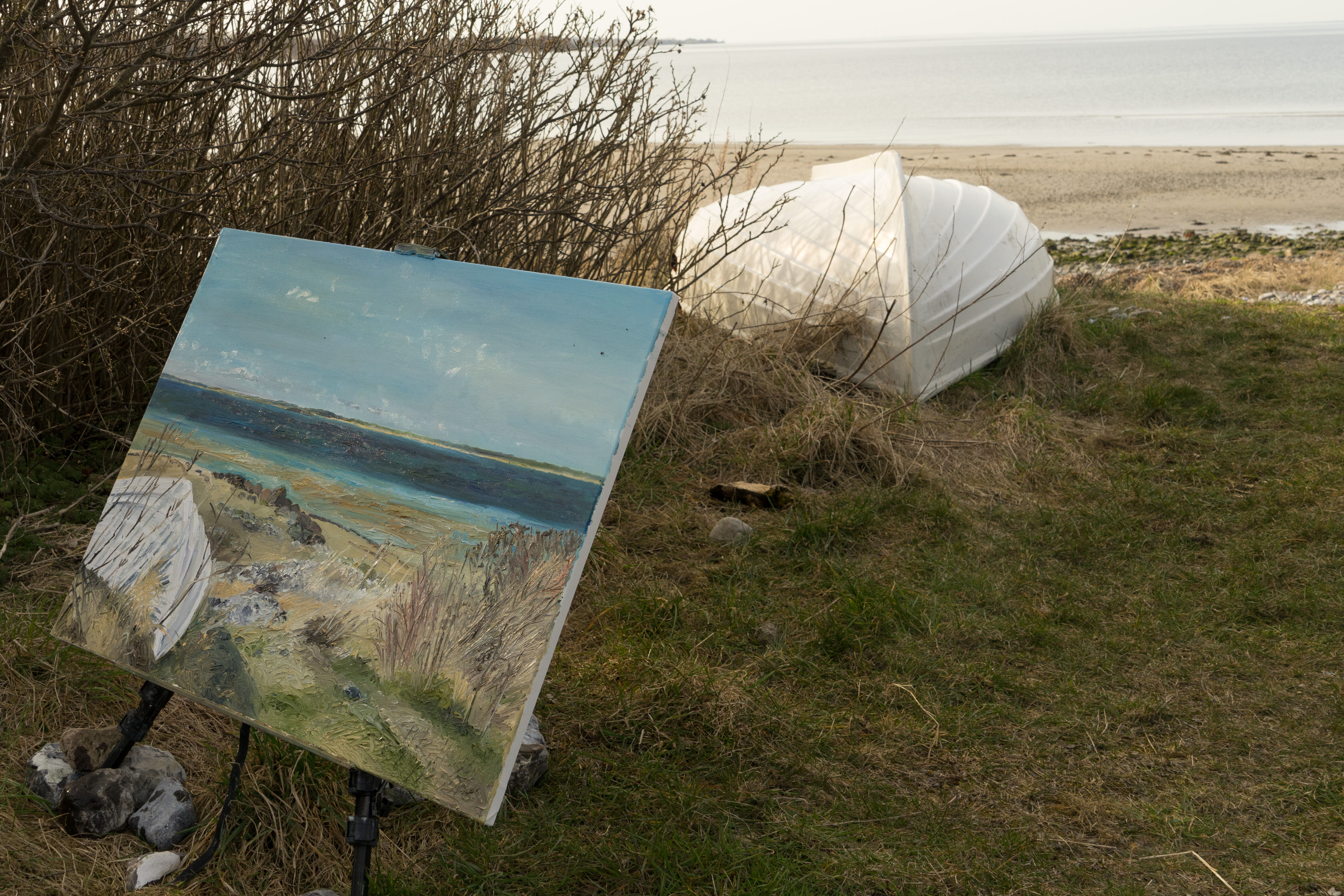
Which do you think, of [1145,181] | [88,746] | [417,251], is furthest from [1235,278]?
[1145,181]

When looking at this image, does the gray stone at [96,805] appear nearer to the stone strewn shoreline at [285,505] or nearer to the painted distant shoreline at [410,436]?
the stone strewn shoreline at [285,505]

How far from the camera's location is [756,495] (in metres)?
4.71

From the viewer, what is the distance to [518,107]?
5039 millimetres

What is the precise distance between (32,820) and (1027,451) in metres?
4.49

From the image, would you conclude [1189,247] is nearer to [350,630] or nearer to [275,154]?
[275,154]

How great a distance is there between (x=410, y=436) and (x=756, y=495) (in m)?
2.78

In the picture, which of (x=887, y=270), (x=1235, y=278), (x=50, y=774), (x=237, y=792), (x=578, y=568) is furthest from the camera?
(x=1235, y=278)

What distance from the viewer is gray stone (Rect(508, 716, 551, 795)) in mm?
2686

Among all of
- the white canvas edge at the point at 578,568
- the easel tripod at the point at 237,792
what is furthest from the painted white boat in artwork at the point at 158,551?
the white canvas edge at the point at 578,568

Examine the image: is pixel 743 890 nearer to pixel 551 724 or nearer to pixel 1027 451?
pixel 551 724

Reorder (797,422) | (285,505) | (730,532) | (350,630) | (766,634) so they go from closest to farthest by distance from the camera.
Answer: (350,630), (285,505), (766,634), (730,532), (797,422)

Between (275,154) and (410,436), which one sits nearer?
(410,436)

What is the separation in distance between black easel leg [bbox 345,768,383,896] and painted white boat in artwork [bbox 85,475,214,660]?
0.56 metres

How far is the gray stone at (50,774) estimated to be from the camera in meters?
2.42
